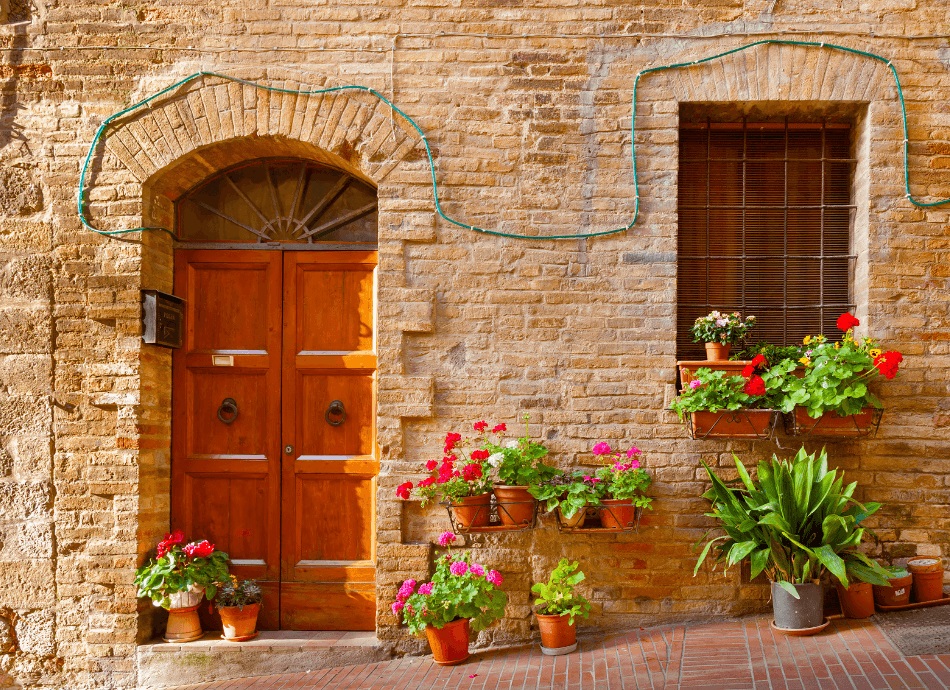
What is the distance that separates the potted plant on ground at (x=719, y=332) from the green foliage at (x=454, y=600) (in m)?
1.90

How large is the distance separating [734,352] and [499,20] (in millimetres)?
2645

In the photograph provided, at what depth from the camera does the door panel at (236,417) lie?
4.92m

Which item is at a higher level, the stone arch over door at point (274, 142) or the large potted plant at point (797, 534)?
the stone arch over door at point (274, 142)

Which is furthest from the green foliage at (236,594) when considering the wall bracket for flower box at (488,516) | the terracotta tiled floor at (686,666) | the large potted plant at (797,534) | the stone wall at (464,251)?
the large potted plant at (797,534)

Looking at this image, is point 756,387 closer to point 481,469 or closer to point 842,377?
point 842,377

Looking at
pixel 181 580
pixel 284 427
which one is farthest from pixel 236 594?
pixel 284 427

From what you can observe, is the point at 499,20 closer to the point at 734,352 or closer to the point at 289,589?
the point at 734,352

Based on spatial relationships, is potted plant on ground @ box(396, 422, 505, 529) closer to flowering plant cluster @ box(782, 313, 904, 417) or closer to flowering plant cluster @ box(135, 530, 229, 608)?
flowering plant cluster @ box(135, 530, 229, 608)

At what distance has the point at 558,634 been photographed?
430 centimetres

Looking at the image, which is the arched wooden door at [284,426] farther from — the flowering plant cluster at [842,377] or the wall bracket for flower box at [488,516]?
the flowering plant cluster at [842,377]

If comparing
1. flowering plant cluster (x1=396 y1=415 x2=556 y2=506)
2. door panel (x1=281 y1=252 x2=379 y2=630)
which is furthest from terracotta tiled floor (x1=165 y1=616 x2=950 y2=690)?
flowering plant cluster (x1=396 y1=415 x2=556 y2=506)

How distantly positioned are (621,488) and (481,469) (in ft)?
2.75

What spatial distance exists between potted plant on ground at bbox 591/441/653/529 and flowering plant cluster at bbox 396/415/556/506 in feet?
1.07

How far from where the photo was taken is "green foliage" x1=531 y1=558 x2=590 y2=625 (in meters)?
4.29
